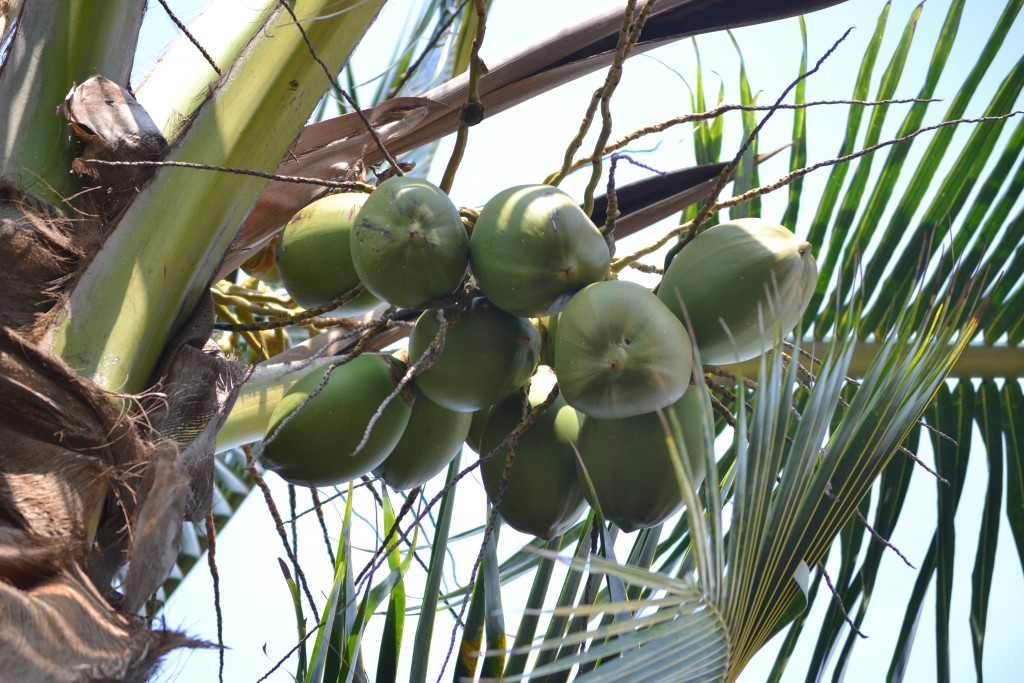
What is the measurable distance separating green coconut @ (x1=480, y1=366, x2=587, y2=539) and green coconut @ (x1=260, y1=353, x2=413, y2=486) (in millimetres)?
138

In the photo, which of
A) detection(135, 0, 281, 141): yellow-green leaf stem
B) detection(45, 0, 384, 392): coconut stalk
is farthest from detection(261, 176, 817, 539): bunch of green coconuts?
detection(135, 0, 281, 141): yellow-green leaf stem

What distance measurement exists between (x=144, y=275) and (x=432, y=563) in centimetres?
50

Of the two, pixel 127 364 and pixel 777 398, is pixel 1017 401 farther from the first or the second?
pixel 127 364

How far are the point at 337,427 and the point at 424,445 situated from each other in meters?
0.14

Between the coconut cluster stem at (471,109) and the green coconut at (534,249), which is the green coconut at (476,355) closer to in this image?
the green coconut at (534,249)

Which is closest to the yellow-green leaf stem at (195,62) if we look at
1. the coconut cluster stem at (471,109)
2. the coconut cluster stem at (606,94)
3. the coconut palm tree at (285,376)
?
the coconut palm tree at (285,376)

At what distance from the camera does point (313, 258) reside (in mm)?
1185

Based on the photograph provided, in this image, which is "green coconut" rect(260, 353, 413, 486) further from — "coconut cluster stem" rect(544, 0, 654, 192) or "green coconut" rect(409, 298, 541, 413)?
"coconut cluster stem" rect(544, 0, 654, 192)

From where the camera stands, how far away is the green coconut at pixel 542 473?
1124 mm

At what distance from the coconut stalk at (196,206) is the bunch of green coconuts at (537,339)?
0.37 ft

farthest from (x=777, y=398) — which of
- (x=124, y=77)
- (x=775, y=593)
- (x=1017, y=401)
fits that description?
(x=1017, y=401)

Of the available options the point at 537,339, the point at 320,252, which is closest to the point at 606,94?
the point at 537,339

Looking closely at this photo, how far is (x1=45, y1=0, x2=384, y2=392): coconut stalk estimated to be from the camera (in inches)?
42.1

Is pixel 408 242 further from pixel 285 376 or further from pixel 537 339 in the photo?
pixel 285 376
